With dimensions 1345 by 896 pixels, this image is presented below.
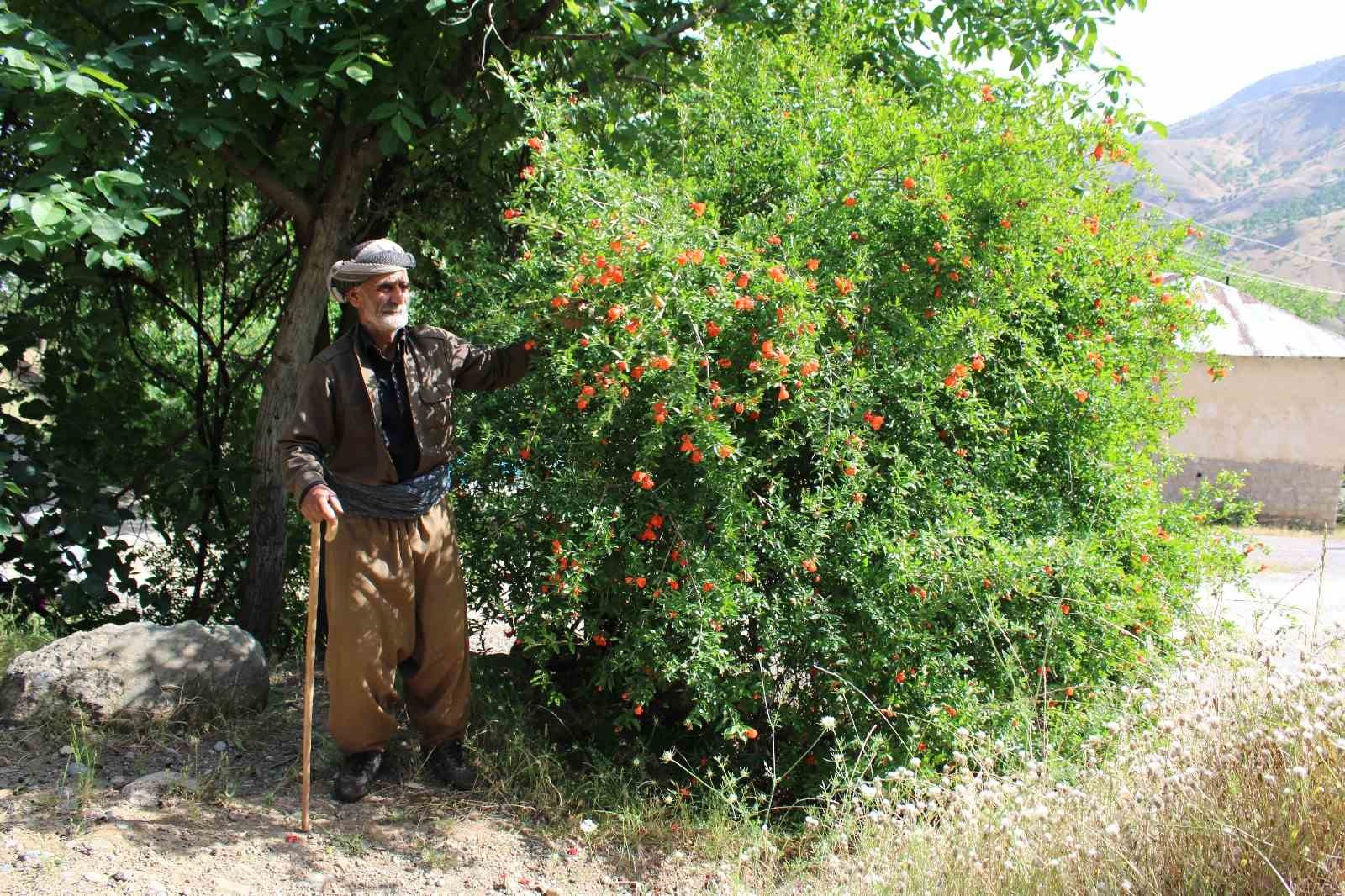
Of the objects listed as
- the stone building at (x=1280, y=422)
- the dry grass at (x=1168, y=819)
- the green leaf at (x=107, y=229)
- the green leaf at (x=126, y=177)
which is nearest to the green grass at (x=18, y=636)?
the green leaf at (x=107, y=229)

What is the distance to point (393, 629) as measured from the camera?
3.46m

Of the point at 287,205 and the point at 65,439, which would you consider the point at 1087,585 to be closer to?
the point at 287,205

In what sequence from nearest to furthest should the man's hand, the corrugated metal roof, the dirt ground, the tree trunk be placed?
the dirt ground, the man's hand, the tree trunk, the corrugated metal roof

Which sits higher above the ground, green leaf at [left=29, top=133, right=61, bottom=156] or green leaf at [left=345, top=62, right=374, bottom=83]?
green leaf at [left=345, top=62, right=374, bottom=83]

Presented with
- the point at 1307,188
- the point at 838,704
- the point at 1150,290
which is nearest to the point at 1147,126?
the point at 1150,290

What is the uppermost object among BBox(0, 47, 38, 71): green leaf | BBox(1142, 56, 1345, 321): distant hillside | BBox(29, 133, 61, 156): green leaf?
BBox(1142, 56, 1345, 321): distant hillside

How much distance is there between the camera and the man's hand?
3.15 metres

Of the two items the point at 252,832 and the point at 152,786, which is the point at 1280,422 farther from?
the point at 152,786

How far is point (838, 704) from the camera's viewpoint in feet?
11.8

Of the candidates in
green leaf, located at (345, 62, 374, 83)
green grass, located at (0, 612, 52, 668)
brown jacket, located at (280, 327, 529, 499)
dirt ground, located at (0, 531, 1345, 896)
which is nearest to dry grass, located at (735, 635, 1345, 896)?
dirt ground, located at (0, 531, 1345, 896)

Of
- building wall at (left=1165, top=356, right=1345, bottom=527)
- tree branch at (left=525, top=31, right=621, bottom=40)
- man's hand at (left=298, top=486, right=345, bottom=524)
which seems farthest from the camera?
building wall at (left=1165, top=356, right=1345, bottom=527)

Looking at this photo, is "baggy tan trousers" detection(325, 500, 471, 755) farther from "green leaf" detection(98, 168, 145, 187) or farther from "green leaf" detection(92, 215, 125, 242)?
"green leaf" detection(98, 168, 145, 187)

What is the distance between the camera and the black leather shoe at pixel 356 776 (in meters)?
3.49

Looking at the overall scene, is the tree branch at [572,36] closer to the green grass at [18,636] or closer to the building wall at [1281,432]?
the green grass at [18,636]
